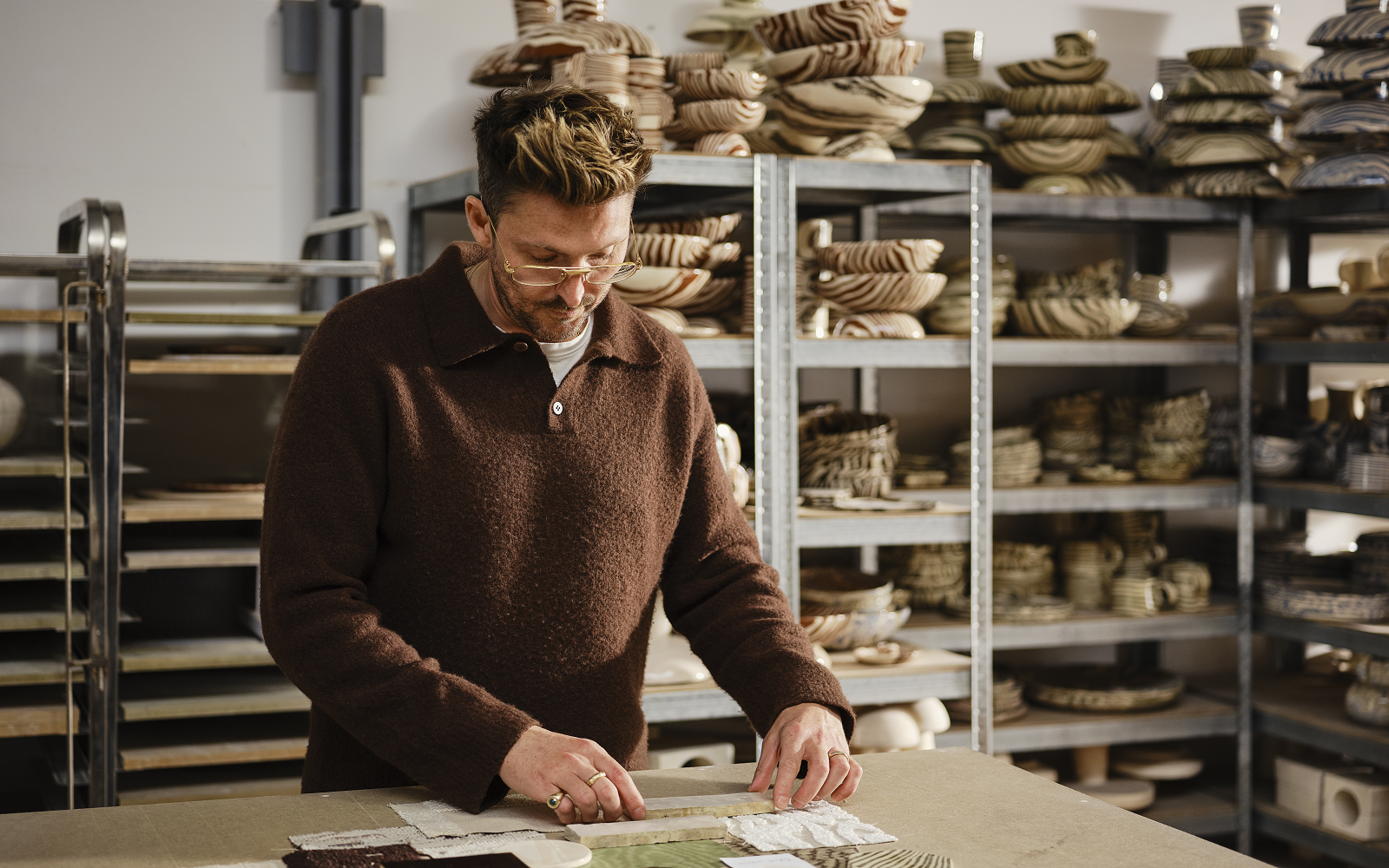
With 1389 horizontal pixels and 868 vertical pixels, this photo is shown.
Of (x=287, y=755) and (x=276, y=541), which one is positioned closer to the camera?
(x=276, y=541)

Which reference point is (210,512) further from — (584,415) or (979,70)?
(979,70)

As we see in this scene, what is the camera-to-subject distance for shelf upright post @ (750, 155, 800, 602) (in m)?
2.60

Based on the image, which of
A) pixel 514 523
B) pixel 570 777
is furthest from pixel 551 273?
pixel 570 777

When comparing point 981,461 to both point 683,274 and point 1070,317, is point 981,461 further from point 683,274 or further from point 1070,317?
point 683,274

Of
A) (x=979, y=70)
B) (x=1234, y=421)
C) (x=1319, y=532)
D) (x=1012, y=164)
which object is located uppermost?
(x=979, y=70)

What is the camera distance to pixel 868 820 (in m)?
1.36

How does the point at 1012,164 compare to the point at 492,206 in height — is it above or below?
above

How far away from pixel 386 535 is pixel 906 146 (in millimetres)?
1997

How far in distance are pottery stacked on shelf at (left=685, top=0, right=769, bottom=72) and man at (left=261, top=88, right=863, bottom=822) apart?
Answer: 1570 millimetres

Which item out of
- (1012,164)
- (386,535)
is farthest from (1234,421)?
(386,535)

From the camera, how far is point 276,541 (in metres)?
1.38

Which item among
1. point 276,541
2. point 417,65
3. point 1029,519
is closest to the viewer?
point 276,541

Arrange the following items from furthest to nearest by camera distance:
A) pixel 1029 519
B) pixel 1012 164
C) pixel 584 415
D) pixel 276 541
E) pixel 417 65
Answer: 1. pixel 1029 519
2. pixel 1012 164
3. pixel 417 65
4. pixel 584 415
5. pixel 276 541

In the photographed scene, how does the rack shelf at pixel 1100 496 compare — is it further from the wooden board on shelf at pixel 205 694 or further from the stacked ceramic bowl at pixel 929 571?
the wooden board on shelf at pixel 205 694
